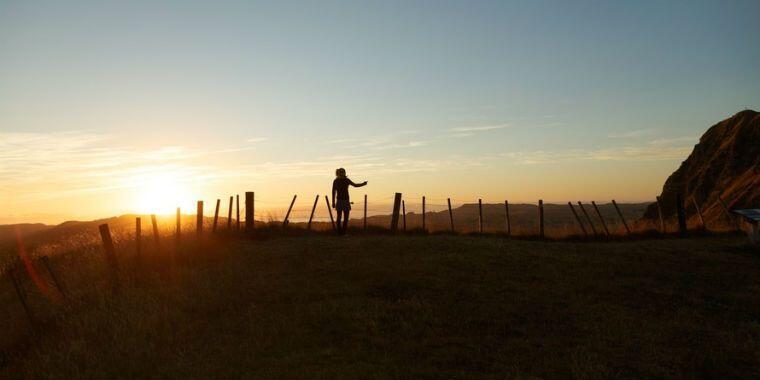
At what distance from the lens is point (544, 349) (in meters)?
10.3

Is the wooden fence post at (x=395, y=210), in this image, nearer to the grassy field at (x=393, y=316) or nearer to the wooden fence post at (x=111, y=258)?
the grassy field at (x=393, y=316)

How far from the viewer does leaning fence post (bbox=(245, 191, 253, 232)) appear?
2458 cm

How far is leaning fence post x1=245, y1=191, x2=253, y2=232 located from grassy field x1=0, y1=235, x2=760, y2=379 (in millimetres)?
4413

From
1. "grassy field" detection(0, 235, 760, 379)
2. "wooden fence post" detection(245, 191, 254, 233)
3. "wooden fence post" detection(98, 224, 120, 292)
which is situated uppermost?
"wooden fence post" detection(245, 191, 254, 233)

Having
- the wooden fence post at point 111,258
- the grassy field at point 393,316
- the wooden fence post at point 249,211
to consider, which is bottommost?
the grassy field at point 393,316

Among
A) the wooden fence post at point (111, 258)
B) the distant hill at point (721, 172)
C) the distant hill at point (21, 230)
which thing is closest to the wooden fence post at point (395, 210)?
the wooden fence post at point (111, 258)

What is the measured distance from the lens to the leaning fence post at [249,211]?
24.6 m

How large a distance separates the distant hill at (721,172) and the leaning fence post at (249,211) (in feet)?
78.3

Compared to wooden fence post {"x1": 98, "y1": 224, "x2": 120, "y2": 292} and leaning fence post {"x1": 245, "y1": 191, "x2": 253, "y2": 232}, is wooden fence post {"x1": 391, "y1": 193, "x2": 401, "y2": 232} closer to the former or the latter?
leaning fence post {"x1": 245, "y1": 191, "x2": 253, "y2": 232}

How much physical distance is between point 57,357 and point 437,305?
24.9ft

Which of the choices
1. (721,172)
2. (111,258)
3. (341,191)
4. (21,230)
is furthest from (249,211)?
(21,230)

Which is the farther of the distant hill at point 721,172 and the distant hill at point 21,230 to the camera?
the distant hill at point 21,230

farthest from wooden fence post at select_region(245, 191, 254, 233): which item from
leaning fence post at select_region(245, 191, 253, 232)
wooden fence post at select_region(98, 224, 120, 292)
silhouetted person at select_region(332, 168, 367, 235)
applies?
wooden fence post at select_region(98, 224, 120, 292)

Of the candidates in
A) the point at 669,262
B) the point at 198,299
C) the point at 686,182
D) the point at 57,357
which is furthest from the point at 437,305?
the point at 686,182
